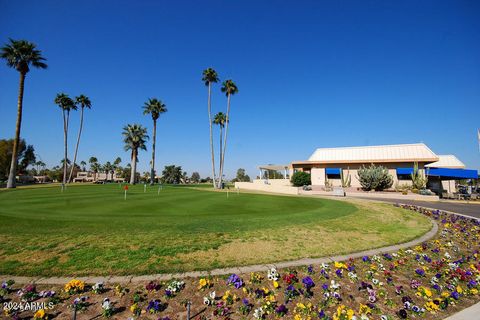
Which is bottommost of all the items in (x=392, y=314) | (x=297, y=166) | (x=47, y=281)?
(x=392, y=314)

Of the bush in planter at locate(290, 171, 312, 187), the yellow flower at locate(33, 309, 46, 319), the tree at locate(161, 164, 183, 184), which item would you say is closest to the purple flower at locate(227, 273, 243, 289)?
the yellow flower at locate(33, 309, 46, 319)

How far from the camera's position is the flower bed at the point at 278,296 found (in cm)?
369

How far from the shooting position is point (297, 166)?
4959 centimetres

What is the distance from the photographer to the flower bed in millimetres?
3688

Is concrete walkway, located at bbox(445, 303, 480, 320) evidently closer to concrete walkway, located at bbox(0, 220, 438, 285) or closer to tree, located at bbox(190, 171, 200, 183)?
concrete walkway, located at bbox(0, 220, 438, 285)

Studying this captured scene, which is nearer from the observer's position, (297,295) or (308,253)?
(297,295)

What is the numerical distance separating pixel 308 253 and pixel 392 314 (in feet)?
8.22

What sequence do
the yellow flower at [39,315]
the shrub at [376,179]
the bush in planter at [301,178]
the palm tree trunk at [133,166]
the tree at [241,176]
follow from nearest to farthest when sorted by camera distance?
the yellow flower at [39,315] → the shrub at [376,179] → the bush in planter at [301,178] → the palm tree trunk at [133,166] → the tree at [241,176]

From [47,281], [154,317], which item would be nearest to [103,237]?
[47,281]

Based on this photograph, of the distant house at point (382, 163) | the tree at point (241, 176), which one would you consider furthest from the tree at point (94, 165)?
the distant house at point (382, 163)

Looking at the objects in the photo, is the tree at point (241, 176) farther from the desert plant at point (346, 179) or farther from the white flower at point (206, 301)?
the white flower at point (206, 301)

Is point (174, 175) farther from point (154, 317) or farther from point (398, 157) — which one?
point (154, 317)

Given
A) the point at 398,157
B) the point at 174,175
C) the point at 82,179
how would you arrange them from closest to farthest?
the point at 398,157
the point at 174,175
the point at 82,179

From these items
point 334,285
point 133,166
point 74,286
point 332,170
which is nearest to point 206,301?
point 74,286
